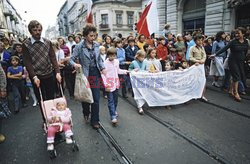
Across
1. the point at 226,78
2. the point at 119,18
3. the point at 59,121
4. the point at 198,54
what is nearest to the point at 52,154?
the point at 59,121

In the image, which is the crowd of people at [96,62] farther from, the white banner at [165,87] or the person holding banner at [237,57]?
the white banner at [165,87]

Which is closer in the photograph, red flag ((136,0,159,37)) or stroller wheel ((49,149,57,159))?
stroller wheel ((49,149,57,159))

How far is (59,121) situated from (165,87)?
328cm

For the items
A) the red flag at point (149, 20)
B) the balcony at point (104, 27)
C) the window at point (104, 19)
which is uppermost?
the window at point (104, 19)

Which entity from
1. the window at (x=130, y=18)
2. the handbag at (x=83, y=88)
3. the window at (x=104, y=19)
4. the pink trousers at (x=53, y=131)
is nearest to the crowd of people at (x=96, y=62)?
the handbag at (x=83, y=88)

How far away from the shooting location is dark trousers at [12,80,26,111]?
5805 mm

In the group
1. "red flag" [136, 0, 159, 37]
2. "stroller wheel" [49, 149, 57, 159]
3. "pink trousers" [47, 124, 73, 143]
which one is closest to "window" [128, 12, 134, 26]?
"red flag" [136, 0, 159, 37]

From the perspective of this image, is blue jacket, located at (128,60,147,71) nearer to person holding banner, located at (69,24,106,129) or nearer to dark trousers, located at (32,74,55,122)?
person holding banner, located at (69,24,106,129)

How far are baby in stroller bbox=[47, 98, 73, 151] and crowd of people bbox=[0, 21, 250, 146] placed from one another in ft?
1.67

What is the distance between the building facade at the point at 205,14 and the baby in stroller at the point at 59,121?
50.0 ft

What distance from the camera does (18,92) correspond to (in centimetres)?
592

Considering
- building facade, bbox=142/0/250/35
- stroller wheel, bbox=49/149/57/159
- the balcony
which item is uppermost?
the balcony

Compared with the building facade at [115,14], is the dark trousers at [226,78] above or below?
below

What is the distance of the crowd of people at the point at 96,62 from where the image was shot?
3492 mm
